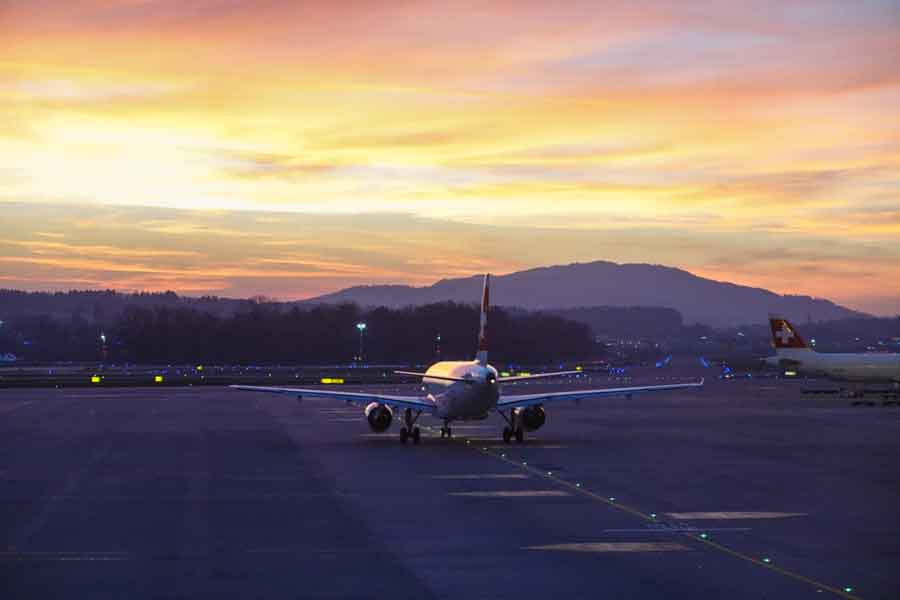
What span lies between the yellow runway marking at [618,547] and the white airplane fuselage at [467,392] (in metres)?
23.4

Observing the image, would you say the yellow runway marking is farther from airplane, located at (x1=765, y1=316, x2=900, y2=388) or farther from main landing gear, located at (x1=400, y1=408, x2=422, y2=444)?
airplane, located at (x1=765, y1=316, x2=900, y2=388)

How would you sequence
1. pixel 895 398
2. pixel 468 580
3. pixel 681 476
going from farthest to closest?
pixel 895 398, pixel 681 476, pixel 468 580

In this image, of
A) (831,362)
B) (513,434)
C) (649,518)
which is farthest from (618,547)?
(831,362)

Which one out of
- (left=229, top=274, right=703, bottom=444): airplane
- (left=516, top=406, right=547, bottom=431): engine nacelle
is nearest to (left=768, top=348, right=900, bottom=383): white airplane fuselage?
(left=229, top=274, right=703, bottom=444): airplane

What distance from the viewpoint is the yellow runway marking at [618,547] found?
979 inches

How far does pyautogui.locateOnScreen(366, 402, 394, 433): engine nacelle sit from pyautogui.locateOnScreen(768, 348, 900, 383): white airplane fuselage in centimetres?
5427

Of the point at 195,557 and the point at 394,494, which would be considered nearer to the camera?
the point at 195,557

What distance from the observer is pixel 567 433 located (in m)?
58.3

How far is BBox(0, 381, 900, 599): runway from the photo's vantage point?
21.8 metres

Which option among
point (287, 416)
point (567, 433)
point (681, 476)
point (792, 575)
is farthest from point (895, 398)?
point (792, 575)

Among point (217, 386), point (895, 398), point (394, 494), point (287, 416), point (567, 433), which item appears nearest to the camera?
point (394, 494)

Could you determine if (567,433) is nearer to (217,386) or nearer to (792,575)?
(792,575)

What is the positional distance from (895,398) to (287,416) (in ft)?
141

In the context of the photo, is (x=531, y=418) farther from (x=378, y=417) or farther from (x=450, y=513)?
(x=450, y=513)
